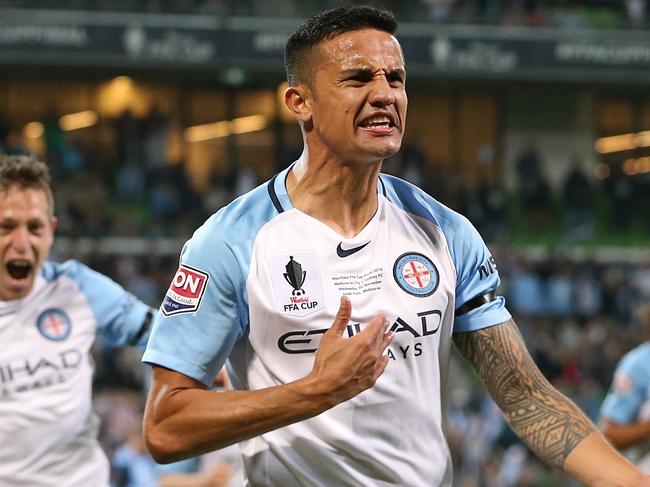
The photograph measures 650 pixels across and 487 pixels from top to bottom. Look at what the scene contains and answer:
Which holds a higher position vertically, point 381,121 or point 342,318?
point 381,121

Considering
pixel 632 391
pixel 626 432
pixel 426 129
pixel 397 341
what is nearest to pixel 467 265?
pixel 397 341

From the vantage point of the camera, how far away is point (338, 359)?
3.45 m

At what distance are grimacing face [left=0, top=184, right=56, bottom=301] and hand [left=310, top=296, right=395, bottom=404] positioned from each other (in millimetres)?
2496

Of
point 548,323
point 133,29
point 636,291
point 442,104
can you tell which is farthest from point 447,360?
point 442,104

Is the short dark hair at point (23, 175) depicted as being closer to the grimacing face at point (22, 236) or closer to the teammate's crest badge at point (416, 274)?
the grimacing face at point (22, 236)

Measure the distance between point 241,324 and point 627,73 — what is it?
23587 millimetres

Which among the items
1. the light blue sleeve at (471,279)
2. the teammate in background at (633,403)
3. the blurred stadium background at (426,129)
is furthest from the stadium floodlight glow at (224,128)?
the light blue sleeve at (471,279)

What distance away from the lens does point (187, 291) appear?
3783 millimetres

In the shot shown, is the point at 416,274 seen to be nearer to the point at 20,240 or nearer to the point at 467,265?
the point at 467,265

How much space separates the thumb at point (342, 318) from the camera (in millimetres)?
3504

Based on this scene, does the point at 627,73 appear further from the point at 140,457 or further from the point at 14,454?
the point at 14,454

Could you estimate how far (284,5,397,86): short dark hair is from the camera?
12.9 feet

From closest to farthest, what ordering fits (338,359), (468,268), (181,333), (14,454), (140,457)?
(338,359), (181,333), (468,268), (14,454), (140,457)

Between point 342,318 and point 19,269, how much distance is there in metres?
2.61
